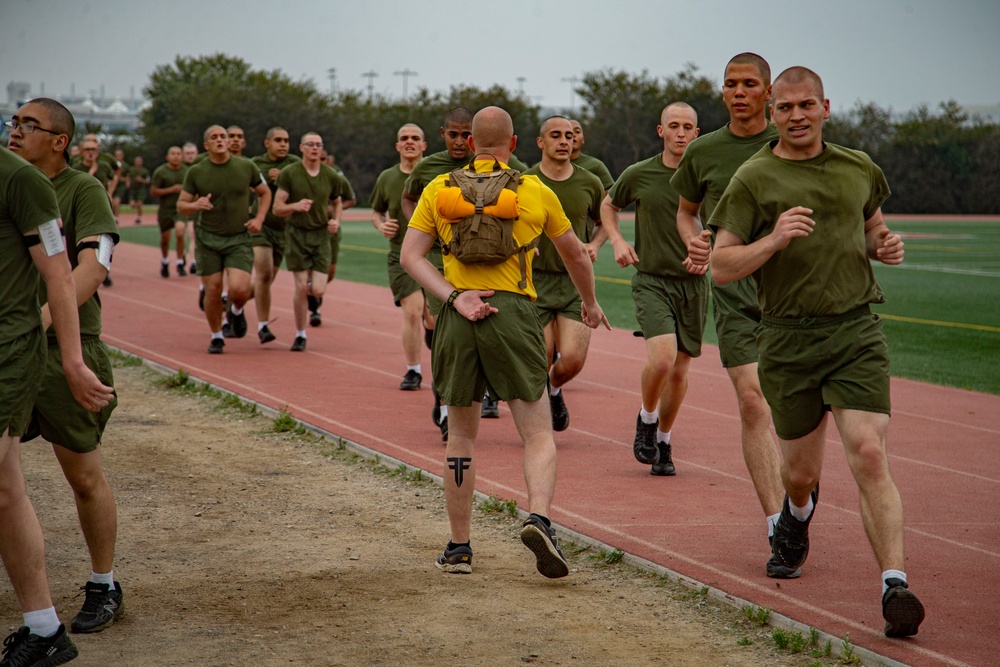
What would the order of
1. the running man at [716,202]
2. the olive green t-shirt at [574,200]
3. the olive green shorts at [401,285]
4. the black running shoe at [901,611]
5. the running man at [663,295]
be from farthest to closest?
1. the olive green shorts at [401,285]
2. the olive green t-shirt at [574,200]
3. the running man at [663,295]
4. the running man at [716,202]
5. the black running shoe at [901,611]

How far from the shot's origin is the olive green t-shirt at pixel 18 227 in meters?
4.56

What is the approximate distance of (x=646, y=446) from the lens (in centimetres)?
852

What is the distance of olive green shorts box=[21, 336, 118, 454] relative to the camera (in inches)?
205

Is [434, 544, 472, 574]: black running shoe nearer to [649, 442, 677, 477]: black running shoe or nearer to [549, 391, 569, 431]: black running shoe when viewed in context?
[649, 442, 677, 477]: black running shoe

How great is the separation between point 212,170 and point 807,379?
10305 mm

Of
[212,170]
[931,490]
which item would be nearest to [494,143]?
[931,490]

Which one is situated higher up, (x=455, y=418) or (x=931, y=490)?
(x=455, y=418)

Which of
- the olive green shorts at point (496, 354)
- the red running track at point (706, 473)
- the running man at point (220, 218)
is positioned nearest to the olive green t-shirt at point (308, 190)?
the running man at point (220, 218)

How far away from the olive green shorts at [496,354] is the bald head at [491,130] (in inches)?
29.2

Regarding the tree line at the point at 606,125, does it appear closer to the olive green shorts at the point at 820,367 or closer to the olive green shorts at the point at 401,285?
the olive green shorts at the point at 401,285

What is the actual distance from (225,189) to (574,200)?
599 cm

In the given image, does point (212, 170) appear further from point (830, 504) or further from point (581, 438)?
point (830, 504)

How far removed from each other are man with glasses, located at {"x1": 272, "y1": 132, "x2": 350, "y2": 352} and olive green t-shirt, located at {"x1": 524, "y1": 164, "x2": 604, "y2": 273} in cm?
548

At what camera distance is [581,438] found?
9.75 m
